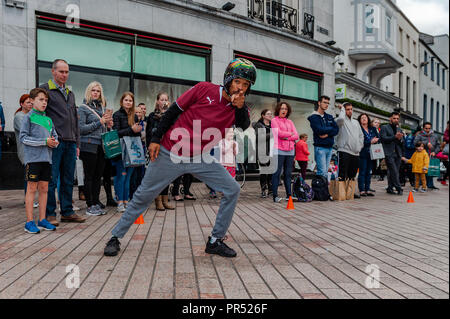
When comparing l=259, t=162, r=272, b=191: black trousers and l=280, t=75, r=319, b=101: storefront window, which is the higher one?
l=280, t=75, r=319, b=101: storefront window

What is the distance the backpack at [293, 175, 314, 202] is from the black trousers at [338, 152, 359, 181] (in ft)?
3.31

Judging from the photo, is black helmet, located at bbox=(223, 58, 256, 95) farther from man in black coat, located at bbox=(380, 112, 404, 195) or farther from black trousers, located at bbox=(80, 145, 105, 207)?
man in black coat, located at bbox=(380, 112, 404, 195)

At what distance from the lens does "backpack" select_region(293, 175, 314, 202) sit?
28.0 feet

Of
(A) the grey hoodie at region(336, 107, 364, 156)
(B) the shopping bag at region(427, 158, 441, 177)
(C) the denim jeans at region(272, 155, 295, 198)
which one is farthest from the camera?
(B) the shopping bag at region(427, 158, 441, 177)

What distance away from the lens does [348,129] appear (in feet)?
29.8

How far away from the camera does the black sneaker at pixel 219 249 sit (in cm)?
379

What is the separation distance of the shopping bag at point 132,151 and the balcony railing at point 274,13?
9.98 metres

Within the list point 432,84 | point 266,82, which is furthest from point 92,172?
point 432,84

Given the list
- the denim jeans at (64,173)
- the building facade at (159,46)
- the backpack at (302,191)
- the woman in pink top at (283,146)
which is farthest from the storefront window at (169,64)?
the denim jeans at (64,173)

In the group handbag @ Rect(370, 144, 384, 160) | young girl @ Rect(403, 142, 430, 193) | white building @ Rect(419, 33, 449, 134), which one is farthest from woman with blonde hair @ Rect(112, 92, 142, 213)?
white building @ Rect(419, 33, 449, 134)

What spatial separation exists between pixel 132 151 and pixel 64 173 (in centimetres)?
136
